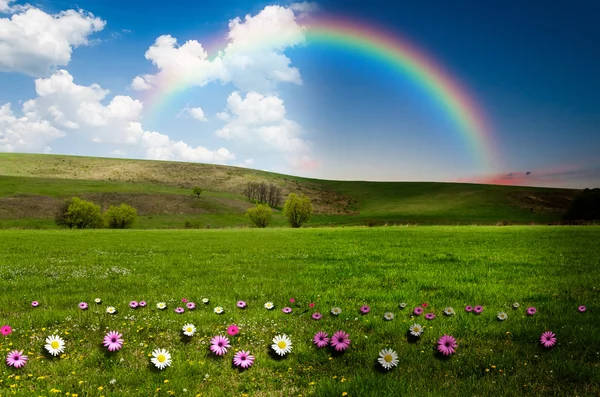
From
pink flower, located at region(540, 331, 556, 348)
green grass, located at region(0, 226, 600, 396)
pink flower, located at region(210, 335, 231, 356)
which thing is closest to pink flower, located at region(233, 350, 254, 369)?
green grass, located at region(0, 226, 600, 396)

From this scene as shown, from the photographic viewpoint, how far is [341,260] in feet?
60.4

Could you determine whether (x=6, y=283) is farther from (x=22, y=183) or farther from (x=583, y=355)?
(x=22, y=183)

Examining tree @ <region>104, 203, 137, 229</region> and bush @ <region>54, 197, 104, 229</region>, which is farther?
tree @ <region>104, 203, 137, 229</region>

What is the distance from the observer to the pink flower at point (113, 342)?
656 centimetres

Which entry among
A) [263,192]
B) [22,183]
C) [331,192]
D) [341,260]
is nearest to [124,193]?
[22,183]

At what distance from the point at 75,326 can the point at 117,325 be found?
882 millimetres

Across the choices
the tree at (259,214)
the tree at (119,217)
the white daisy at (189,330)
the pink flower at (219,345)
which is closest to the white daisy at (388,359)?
the pink flower at (219,345)

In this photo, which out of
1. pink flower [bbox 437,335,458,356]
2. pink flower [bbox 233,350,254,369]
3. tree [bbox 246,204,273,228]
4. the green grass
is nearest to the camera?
the green grass

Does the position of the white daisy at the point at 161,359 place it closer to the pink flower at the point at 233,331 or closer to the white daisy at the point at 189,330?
the white daisy at the point at 189,330

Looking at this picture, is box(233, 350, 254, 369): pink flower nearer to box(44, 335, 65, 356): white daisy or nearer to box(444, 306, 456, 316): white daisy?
box(44, 335, 65, 356): white daisy

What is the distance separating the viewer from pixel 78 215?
7931 centimetres

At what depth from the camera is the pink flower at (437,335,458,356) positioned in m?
6.30

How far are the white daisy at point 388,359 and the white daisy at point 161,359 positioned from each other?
3269 mm

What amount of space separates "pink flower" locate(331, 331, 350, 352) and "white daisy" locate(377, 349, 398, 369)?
0.65 metres
